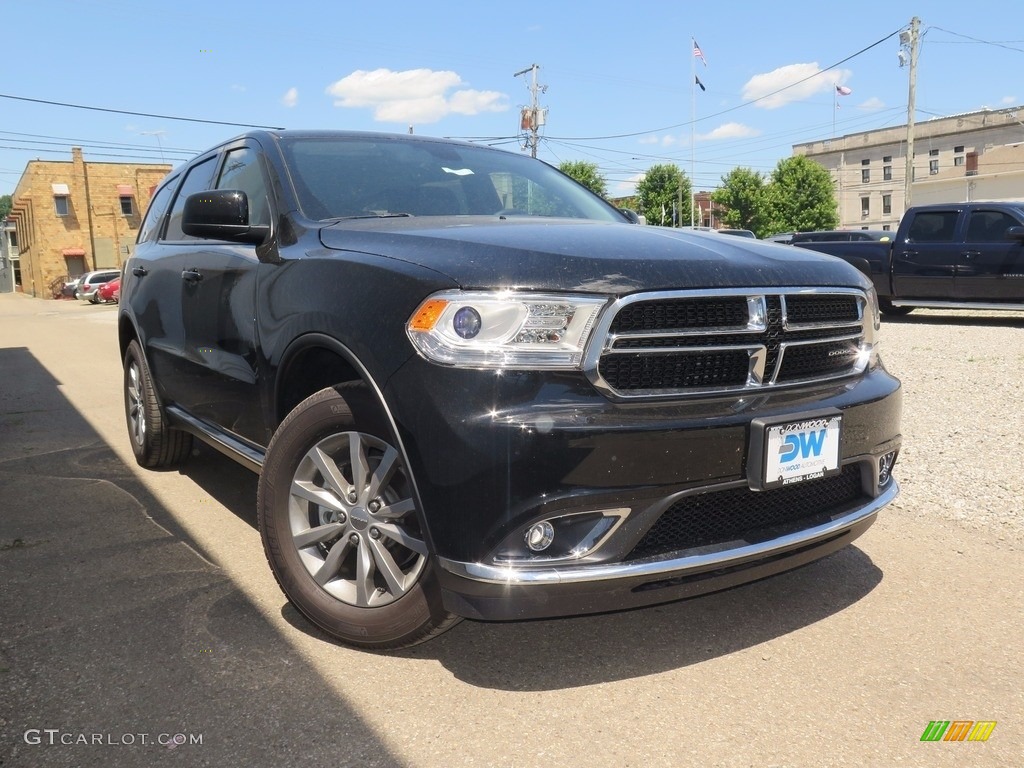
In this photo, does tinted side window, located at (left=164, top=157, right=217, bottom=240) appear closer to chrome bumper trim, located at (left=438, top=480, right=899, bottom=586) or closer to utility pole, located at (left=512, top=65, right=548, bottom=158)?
chrome bumper trim, located at (left=438, top=480, right=899, bottom=586)

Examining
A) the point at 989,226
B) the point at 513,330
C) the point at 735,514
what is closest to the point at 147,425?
the point at 513,330

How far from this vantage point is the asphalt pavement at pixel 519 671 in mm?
2262

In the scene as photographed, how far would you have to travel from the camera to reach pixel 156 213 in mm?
5273

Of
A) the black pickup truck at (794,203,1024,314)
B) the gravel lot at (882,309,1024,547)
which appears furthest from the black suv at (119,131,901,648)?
the black pickup truck at (794,203,1024,314)

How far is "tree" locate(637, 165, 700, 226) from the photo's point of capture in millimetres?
78750

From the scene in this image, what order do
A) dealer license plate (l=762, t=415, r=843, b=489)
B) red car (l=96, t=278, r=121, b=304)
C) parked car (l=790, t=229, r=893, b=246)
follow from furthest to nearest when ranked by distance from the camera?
red car (l=96, t=278, r=121, b=304) → parked car (l=790, t=229, r=893, b=246) → dealer license plate (l=762, t=415, r=843, b=489)

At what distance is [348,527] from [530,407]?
2.70 feet

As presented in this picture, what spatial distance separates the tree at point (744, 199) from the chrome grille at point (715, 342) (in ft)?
218

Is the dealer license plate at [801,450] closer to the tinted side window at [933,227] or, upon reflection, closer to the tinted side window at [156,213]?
the tinted side window at [156,213]

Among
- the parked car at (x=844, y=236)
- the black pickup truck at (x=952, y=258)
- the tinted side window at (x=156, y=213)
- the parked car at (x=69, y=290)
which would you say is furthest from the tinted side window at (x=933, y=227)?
the parked car at (x=69, y=290)

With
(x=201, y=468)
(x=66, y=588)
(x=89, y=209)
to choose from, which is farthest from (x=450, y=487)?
(x=89, y=209)

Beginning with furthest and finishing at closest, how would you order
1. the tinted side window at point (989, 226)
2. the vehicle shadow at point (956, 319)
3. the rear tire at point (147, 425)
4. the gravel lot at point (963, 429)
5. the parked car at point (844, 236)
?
→ the parked car at point (844, 236) < the vehicle shadow at point (956, 319) < the tinted side window at point (989, 226) < the rear tire at point (147, 425) < the gravel lot at point (963, 429)

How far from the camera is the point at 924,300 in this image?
44.1ft

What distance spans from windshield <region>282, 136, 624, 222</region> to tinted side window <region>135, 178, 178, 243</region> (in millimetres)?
1830
